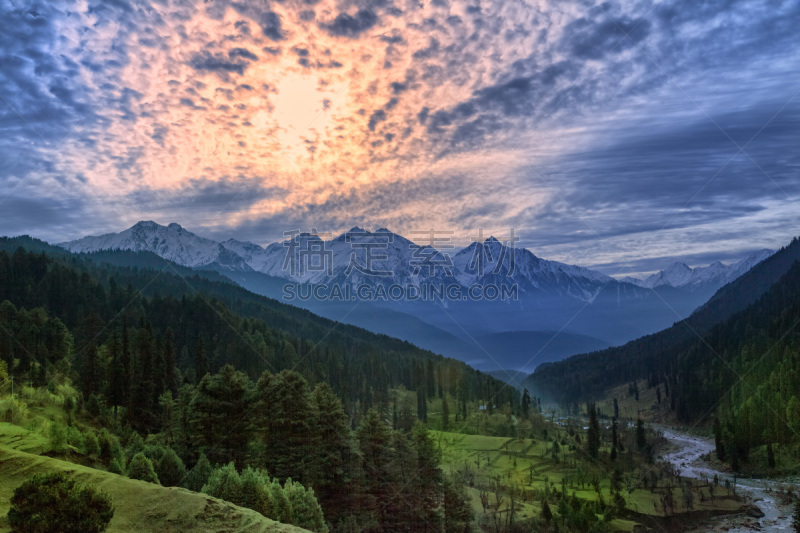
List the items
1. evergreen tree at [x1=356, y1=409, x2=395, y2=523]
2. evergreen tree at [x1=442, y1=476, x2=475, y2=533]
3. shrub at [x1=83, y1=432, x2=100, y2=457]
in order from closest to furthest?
shrub at [x1=83, y1=432, x2=100, y2=457]
evergreen tree at [x1=356, y1=409, x2=395, y2=523]
evergreen tree at [x1=442, y1=476, x2=475, y2=533]

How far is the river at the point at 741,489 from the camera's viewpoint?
95381mm

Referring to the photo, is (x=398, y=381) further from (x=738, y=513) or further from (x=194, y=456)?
(x=194, y=456)

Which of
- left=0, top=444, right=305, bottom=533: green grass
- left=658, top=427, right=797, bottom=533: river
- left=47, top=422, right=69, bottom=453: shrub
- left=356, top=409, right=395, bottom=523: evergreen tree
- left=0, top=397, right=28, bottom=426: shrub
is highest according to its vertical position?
left=0, top=397, right=28, bottom=426: shrub

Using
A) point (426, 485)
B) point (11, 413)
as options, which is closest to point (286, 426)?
point (426, 485)

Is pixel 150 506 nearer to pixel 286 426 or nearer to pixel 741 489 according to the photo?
pixel 286 426

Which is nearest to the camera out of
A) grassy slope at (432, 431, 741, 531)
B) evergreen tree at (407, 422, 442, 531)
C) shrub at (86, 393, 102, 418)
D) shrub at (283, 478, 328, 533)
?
shrub at (283, 478, 328, 533)

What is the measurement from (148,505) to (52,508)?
431 cm

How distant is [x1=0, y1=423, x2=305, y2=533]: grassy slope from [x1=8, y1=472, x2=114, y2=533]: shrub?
165 cm

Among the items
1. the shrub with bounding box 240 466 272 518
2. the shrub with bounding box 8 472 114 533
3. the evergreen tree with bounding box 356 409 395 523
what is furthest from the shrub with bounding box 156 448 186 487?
the shrub with bounding box 8 472 114 533

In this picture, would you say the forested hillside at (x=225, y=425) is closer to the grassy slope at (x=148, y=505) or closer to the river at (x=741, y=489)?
the grassy slope at (x=148, y=505)

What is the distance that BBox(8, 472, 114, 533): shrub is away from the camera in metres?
16.9

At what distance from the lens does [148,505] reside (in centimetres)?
2081

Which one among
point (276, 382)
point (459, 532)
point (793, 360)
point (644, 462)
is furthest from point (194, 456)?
point (793, 360)

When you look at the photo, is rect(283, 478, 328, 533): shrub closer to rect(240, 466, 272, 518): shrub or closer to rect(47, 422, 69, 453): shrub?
rect(240, 466, 272, 518): shrub
